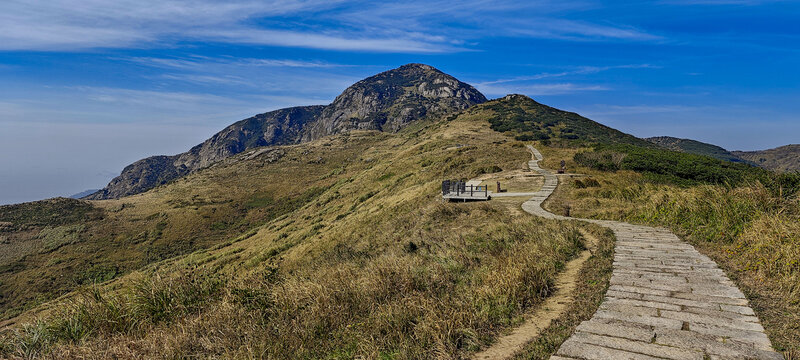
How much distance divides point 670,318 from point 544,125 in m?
87.5

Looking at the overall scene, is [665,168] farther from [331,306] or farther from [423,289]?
[331,306]

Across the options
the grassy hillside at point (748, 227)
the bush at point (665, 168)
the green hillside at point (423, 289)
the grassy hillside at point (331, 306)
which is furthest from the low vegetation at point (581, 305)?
the bush at point (665, 168)

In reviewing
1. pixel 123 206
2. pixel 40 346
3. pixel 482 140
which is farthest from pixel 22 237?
pixel 482 140

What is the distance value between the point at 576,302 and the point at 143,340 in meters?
6.08

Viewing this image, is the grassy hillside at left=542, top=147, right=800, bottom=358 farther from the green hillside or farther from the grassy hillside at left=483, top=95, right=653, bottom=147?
the grassy hillside at left=483, top=95, right=653, bottom=147

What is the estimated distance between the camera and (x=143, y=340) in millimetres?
4898

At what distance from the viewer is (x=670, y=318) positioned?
4.05 meters

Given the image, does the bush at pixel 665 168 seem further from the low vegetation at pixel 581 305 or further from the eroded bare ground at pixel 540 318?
the eroded bare ground at pixel 540 318

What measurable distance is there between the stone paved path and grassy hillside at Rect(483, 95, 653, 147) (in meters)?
52.5

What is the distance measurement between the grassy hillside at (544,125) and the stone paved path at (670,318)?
52468mm

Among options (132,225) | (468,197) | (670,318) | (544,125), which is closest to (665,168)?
(468,197)

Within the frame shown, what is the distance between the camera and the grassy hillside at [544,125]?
2799 inches

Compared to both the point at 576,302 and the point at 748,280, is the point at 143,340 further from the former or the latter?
the point at 748,280

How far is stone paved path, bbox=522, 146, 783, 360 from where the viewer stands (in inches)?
132
